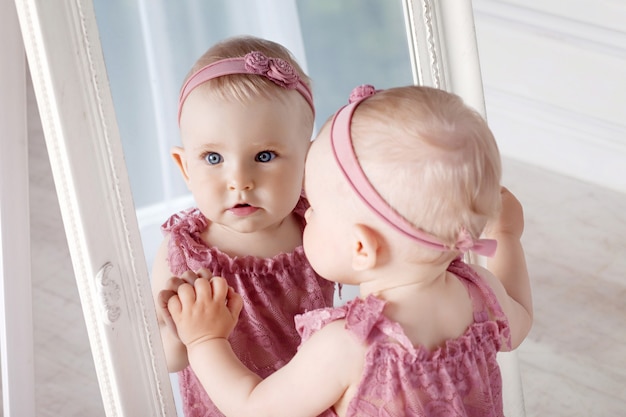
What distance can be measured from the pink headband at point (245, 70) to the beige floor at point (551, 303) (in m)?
1.05

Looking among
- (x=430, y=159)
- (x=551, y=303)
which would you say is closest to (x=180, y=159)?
(x=430, y=159)

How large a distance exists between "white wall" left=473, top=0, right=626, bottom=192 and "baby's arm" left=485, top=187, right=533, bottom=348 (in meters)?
1.08

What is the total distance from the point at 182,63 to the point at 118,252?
0.30 metres

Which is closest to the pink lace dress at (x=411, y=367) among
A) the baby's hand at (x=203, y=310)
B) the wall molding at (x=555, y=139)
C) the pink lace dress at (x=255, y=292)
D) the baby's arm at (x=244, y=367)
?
the baby's arm at (x=244, y=367)

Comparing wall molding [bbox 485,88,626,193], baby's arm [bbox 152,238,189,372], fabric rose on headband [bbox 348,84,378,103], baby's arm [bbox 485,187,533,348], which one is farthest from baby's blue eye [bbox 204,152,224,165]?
wall molding [bbox 485,88,626,193]

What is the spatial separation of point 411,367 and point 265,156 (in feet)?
1.34

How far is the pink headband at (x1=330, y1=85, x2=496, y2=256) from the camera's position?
1052 millimetres

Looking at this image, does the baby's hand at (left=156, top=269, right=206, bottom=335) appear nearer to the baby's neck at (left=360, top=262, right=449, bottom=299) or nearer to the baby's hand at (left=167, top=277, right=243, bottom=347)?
the baby's hand at (left=167, top=277, right=243, bottom=347)

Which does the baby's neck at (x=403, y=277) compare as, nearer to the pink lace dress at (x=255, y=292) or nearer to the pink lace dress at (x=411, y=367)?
the pink lace dress at (x=411, y=367)

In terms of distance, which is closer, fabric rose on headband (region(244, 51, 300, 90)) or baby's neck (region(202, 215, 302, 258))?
fabric rose on headband (region(244, 51, 300, 90))

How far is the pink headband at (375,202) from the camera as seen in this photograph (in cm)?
105

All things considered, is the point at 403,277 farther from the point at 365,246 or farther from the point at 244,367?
the point at 244,367

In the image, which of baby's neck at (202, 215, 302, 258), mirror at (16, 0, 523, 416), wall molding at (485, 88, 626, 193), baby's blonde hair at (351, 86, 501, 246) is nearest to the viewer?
baby's blonde hair at (351, 86, 501, 246)

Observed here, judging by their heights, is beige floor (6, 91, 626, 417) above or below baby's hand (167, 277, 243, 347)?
below
